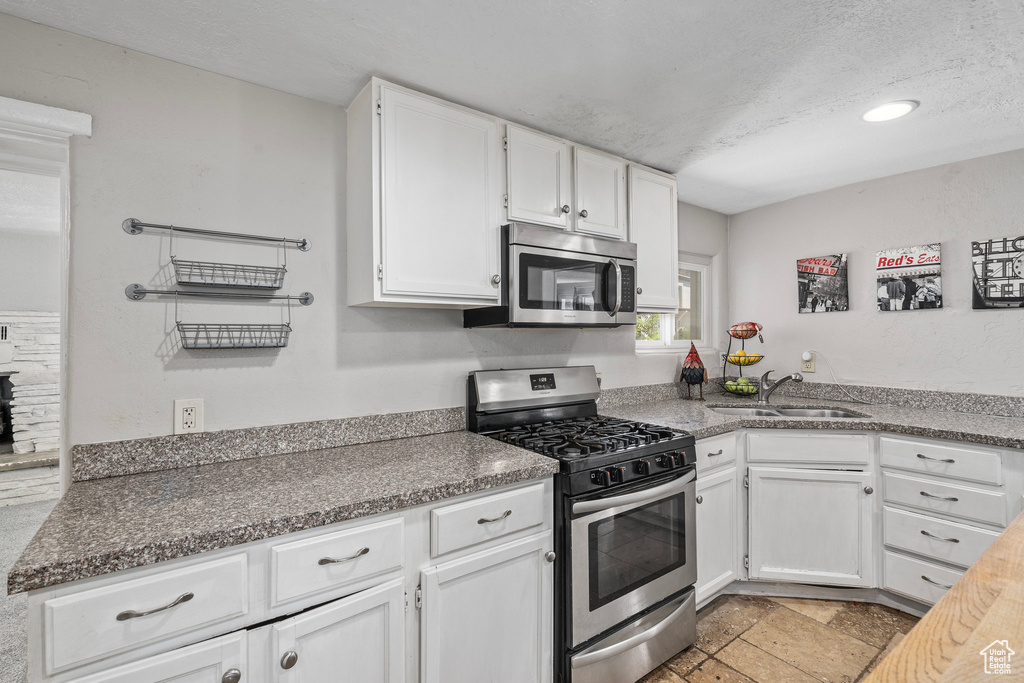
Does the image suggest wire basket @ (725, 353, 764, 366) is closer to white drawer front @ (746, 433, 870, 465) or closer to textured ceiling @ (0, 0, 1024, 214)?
white drawer front @ (746, 433, 870, 465)

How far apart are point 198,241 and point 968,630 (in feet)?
6.93

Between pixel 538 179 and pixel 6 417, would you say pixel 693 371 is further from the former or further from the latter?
pixel 6 417

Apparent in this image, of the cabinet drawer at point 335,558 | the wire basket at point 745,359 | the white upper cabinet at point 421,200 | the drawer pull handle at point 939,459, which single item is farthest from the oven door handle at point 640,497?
the wire basket at point 745,359

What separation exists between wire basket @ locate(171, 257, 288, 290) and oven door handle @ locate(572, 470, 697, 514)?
1.35 metres

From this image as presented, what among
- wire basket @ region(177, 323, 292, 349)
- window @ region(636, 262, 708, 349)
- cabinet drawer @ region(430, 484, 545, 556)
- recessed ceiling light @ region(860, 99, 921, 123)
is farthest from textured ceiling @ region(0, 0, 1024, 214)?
cabinet drawer @ region(430, 484, 545, 556)

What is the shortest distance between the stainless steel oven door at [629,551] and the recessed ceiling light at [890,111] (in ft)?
5.57

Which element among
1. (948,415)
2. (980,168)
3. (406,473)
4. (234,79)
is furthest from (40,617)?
(980,168)

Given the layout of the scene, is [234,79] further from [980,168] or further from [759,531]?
[980,168]

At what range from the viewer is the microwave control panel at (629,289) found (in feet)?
7.69

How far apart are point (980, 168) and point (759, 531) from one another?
7.26 ft

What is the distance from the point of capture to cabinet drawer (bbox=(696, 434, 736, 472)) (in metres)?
2.20

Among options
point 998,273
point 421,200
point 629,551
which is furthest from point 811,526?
point 421,200

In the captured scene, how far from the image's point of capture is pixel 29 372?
10.6ft

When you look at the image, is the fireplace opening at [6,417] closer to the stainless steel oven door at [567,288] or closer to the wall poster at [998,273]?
the stainless steel oven door at [567,288]
